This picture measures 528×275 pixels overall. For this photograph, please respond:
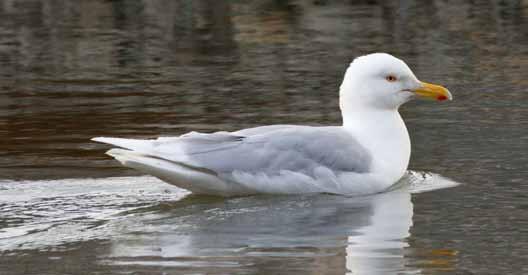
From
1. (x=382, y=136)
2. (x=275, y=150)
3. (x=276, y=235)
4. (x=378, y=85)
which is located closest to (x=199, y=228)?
(x=276, y=235)

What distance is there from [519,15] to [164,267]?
15.4 m

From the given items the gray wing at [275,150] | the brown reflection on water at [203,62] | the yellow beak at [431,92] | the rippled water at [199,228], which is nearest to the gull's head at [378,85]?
the yellow beak at [431,92]

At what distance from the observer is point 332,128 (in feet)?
35.9

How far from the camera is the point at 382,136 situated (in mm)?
10984

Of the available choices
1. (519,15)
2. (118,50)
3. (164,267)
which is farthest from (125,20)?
(164,267)

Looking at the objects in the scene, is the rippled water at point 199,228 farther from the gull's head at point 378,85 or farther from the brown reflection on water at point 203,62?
the brown reflection on water at point 203,62

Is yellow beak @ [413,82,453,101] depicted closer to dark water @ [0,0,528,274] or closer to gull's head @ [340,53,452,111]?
gull's head @ [340,53,452,111]

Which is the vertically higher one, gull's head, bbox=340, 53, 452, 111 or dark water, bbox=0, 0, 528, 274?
gull's head, bbox=340, 53, 452, 111

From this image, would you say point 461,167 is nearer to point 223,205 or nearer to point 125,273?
point 223,205

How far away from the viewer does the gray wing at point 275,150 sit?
10.5 m

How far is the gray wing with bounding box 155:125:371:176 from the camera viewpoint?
1048 centimetres

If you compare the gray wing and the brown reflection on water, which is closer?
the gray wing

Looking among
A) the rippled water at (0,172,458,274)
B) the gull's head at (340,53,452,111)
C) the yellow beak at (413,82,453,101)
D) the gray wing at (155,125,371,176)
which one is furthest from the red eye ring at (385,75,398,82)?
the rippled water at (0,172,458,274)

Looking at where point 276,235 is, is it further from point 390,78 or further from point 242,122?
point 242,122
